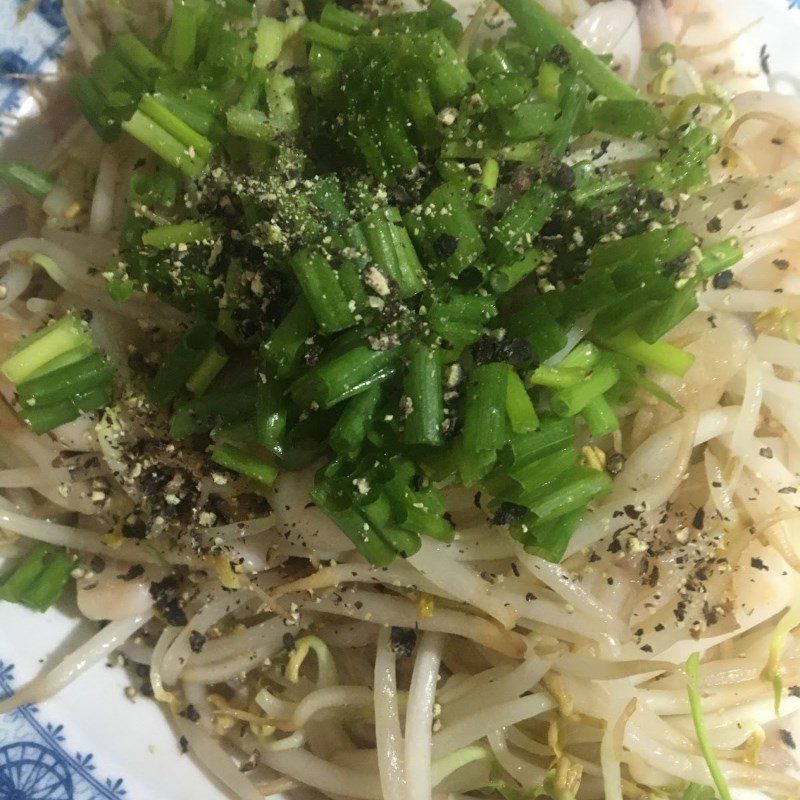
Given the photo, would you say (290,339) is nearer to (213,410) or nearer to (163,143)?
(213,410)

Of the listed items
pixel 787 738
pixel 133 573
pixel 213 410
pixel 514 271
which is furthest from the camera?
pixel 787 738

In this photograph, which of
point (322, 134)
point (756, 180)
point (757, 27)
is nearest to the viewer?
point (322, 134)

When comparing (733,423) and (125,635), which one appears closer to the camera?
(733,423)

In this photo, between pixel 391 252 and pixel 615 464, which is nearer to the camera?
pixel 391 252

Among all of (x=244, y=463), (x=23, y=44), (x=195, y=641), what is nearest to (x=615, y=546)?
(x=244, y=463)

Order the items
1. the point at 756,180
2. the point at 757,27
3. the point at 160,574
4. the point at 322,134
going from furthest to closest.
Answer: the point at 757,27
the point at 160,574
the point at 756,180
the point at 322,134

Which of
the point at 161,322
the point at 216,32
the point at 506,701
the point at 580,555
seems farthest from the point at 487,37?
the point at 506,701

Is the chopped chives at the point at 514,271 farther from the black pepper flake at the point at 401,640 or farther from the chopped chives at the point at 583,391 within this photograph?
the black pepper flake at the point at 401,640

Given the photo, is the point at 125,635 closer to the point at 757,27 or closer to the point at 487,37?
the point at 487,37
